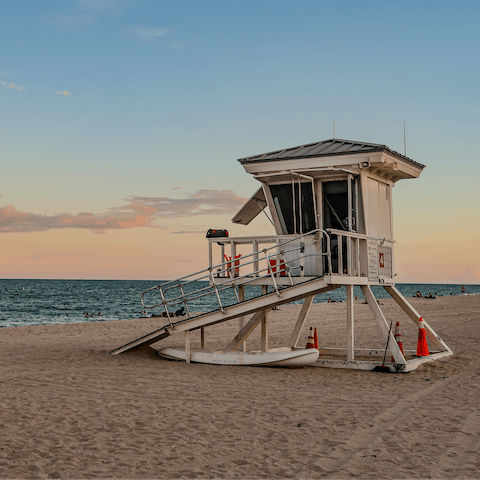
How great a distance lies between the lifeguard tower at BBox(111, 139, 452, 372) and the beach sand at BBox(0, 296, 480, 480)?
4.17 ft

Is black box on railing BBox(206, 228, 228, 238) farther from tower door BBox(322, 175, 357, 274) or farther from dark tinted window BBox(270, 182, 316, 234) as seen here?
tower door BBox(322, 175, 357, 274)

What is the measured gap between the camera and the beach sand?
22.2 feet

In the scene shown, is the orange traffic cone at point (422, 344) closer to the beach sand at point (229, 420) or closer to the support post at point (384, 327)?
the beach sand at point (229, 420)

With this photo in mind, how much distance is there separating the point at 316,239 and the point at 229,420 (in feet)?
19.5

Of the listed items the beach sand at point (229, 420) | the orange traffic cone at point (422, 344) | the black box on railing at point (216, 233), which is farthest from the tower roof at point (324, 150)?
the beach sand at point (229, 420)

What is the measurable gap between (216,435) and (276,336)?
15.8 metres

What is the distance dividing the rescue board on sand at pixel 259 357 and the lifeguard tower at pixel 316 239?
0.41 meters

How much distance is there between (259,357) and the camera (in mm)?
13914

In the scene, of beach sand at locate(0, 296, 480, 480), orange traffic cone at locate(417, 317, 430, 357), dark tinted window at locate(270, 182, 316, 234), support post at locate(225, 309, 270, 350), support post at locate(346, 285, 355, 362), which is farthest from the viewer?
support post at locate(225, 309, 270, 350)

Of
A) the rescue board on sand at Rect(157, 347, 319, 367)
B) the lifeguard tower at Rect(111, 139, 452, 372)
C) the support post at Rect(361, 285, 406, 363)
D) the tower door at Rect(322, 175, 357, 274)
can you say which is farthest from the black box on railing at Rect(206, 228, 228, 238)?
the support post at Rect(361, 285, 406, 363)

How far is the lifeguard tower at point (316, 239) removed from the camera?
13664mm

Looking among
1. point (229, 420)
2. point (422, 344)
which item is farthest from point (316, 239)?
point (229, 420)

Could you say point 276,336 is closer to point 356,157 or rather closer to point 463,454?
point 356,157

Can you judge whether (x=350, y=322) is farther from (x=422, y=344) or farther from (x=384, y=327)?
(x=422, y=344)
